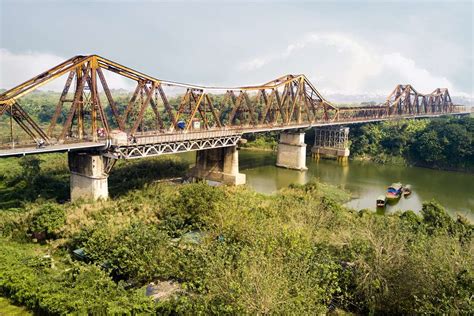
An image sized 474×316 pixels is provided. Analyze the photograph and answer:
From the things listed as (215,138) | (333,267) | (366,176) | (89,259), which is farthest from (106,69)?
(366,176)

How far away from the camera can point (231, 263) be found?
12414 mm

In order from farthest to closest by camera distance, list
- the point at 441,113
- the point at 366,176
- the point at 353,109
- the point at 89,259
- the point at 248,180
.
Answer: the point at 441,113
the point at 353,109
the point at 366,176
the point at 248,180
the point at 89,259

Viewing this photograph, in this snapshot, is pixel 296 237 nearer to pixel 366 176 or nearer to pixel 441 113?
pixel 366 176

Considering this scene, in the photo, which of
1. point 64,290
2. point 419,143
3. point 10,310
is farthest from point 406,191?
point 10,310

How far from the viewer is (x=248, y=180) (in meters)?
42.8

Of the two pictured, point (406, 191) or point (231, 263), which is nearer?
point (231, 263)

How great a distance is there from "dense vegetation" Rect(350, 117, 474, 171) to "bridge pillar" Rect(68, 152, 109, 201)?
44583mm

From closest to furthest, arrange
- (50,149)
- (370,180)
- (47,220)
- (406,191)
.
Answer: (47,220), (50,149), (406,191), (370,180)

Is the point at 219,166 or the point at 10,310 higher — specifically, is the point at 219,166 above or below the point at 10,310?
above

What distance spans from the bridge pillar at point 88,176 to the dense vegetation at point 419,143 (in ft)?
146

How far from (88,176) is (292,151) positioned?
29.5m

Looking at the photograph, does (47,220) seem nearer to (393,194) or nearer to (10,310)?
(10,310)

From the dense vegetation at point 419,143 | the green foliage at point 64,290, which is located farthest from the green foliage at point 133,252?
the dense vegetation at point 419,143

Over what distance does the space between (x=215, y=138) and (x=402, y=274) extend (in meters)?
25.3
